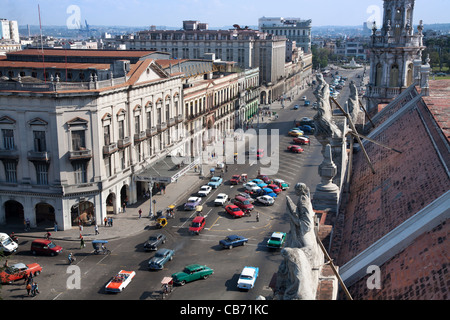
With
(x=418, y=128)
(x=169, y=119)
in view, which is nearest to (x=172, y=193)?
(x=169, y=119)

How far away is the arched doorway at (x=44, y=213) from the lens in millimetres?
55034

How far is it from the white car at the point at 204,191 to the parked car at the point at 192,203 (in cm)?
296

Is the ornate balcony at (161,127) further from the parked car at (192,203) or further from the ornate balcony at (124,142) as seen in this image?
the parked car at (192,203)

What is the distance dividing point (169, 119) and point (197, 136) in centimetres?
1378

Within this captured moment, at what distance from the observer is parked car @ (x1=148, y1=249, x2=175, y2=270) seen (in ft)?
140

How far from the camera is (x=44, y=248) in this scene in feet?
152

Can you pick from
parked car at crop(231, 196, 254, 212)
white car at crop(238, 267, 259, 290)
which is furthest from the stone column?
parked car at crop(231, 196, 254, 212)

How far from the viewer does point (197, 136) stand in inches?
3366

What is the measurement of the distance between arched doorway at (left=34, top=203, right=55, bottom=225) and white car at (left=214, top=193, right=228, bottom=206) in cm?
1880

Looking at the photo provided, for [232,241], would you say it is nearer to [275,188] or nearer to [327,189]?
[275,188]

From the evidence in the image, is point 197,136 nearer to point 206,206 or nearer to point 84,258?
point 206,206

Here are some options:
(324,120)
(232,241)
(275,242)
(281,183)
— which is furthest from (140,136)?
(324,120)

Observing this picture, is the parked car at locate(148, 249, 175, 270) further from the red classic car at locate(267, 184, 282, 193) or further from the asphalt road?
the red classic car at locate(267, 184, 282, 193)

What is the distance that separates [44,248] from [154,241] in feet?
33.1
